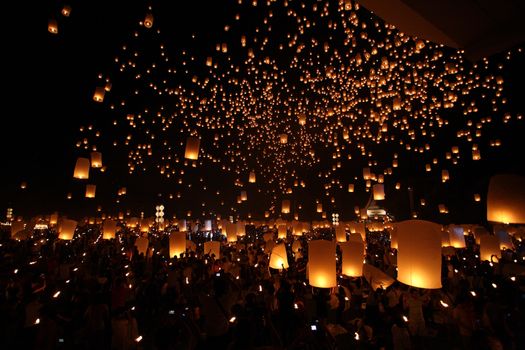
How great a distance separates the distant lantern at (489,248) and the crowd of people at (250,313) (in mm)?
947

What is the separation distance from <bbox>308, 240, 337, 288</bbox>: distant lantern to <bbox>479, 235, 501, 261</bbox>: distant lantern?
21.5 feet

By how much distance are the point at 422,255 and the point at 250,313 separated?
2.46 metres

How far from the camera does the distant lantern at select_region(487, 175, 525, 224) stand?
9.55 feet

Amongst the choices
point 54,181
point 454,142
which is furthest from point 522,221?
point 54,181

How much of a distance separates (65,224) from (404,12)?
42.4ft

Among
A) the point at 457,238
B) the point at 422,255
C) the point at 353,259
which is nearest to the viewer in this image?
the point at 422,255

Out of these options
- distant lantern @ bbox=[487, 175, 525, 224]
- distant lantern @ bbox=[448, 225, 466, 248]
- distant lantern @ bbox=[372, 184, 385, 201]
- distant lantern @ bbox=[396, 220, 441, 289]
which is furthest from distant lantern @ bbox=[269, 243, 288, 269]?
distant lantern @ bbox=[448, 225, 466, 248]

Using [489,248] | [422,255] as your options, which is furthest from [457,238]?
[422,255]

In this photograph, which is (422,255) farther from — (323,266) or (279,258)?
(279,258)

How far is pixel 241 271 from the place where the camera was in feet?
26.1

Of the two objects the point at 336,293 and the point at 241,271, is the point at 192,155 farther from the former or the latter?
the point at 336,293

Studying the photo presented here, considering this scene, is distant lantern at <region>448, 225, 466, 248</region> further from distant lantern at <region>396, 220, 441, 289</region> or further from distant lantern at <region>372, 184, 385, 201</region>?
distant lantern at <region>396, 220, 441, 289</region>

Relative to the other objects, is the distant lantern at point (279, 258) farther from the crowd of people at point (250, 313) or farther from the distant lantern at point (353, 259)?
the distant lantern at point (353, 259)

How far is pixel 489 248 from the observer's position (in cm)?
910
